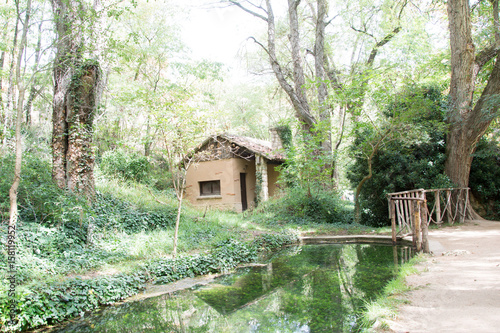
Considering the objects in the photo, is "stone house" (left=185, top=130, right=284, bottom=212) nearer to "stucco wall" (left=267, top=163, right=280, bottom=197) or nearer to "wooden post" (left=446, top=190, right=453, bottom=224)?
"stucco wall" (left=267, top=163, right=280, bottom=197)

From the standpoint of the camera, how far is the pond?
13.3 feet

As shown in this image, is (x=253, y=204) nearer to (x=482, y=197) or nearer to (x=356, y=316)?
(x=482, y=197)

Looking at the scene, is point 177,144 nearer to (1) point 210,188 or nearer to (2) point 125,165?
(2) point 125,165

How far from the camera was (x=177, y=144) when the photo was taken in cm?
659

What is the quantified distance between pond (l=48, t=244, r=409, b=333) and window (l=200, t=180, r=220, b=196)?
9394 mm

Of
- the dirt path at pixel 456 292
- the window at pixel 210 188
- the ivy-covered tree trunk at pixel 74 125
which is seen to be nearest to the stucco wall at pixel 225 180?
the window at pixel 210 188

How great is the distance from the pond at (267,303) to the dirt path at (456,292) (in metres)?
0.69

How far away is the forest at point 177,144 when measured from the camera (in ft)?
18.5

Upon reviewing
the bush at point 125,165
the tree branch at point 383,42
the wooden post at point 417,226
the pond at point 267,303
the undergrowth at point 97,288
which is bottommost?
the pond at point 267,303

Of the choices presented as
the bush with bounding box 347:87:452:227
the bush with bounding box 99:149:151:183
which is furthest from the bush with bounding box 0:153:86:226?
the bush with bounding box 347:87:452:227

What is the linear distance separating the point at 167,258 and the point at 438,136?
9559 millimetres

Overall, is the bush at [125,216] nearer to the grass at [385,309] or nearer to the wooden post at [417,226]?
the grass at [385,309]

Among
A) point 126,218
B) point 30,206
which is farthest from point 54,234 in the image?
point 126,218

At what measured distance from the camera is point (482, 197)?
11.0 m
